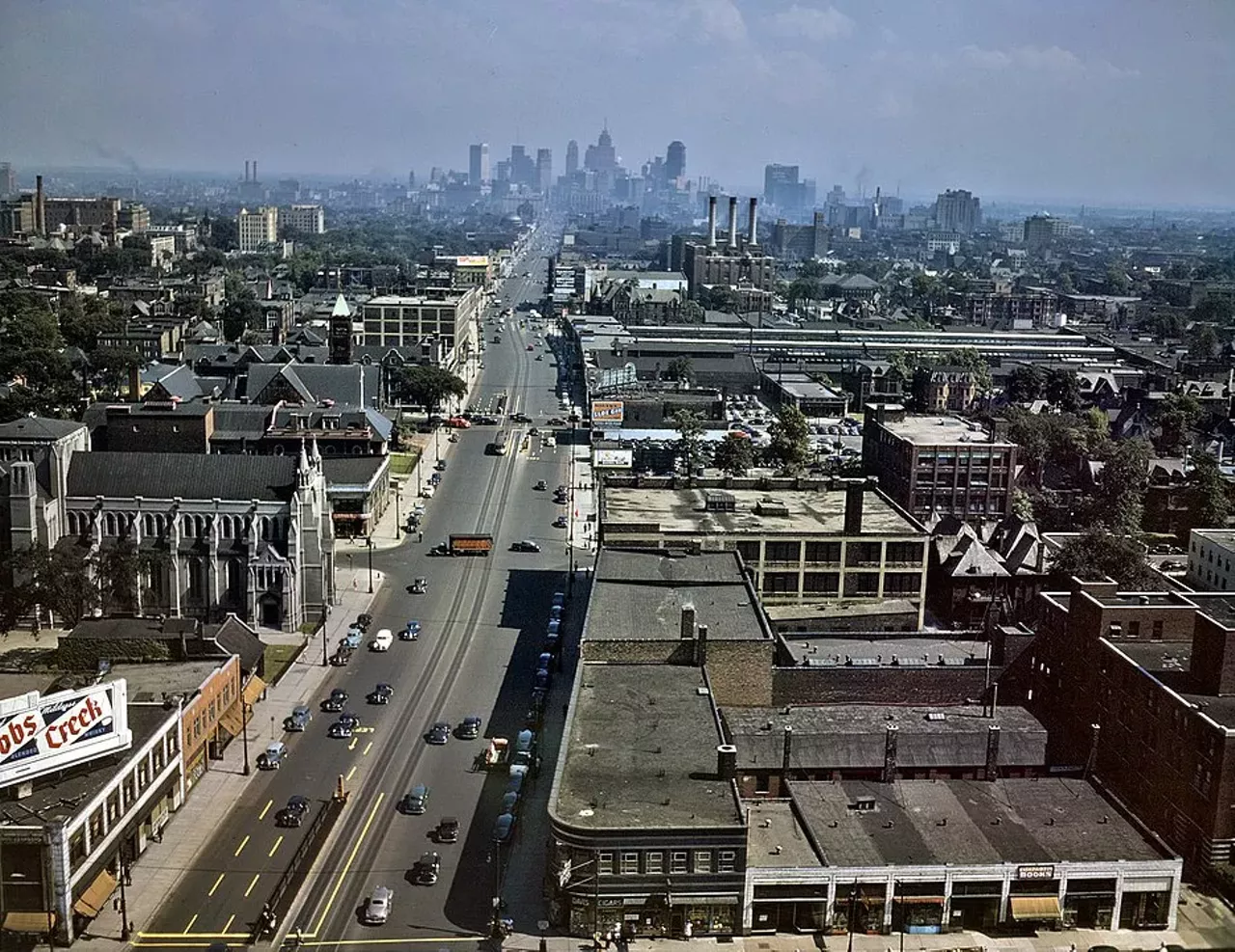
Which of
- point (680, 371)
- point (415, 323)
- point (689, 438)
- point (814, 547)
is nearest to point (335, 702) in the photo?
point (814, 547)

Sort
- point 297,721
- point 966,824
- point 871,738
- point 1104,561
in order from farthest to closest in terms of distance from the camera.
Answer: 1. point 1104,561
2. point 297,721
3. point 871,738
4. point 966,824

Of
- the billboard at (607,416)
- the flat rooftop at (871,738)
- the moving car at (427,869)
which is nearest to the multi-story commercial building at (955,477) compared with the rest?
the billboard at (607,416)

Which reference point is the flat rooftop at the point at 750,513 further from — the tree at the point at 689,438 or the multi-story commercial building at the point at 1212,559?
the tree at the point at 689,438

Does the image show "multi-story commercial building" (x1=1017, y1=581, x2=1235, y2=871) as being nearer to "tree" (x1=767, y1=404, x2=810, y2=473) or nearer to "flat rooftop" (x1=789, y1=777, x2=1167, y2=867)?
"flat rooftop" (x1=789, y1=777, x2=1167, y2=867)

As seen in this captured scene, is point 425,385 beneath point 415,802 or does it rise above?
above

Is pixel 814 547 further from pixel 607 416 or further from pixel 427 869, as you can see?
pixel 607 416

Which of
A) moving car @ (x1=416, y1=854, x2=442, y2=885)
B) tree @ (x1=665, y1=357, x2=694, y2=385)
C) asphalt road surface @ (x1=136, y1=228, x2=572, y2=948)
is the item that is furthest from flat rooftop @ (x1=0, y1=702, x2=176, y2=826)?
tree @ (x1=665, y1=357, x2=694, y2=385)
